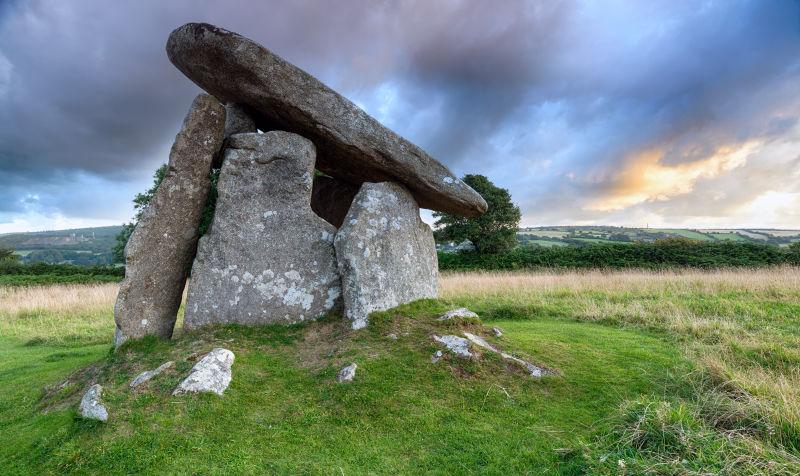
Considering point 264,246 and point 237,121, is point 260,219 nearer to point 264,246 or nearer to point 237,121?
point 264,246

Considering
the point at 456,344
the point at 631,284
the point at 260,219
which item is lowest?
the point at 456,344

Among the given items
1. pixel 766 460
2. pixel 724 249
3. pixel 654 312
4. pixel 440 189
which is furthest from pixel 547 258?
pixel 766 460

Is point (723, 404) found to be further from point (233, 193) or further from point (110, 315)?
point (110, 315)

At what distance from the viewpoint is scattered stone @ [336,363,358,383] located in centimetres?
572

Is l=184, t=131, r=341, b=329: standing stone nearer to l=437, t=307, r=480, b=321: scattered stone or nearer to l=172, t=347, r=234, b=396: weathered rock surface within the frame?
l=172, t=347, r=234, b=396: weathered rock surface

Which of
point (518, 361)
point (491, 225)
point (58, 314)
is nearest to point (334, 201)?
point (518, 361)

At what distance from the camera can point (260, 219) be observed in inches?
310

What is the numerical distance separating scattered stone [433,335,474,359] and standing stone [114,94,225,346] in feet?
15.6

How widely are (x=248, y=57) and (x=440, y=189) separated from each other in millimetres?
4209

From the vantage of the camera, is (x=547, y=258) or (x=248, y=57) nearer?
(x=248, y=57)

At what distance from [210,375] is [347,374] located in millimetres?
1730

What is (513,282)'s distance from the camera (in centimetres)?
1833

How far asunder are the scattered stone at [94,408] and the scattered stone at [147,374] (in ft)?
1.24

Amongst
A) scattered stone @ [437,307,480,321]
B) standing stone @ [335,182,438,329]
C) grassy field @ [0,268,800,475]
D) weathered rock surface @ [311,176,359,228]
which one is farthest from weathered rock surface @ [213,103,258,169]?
scattered stone @ [437,307,480,321]
